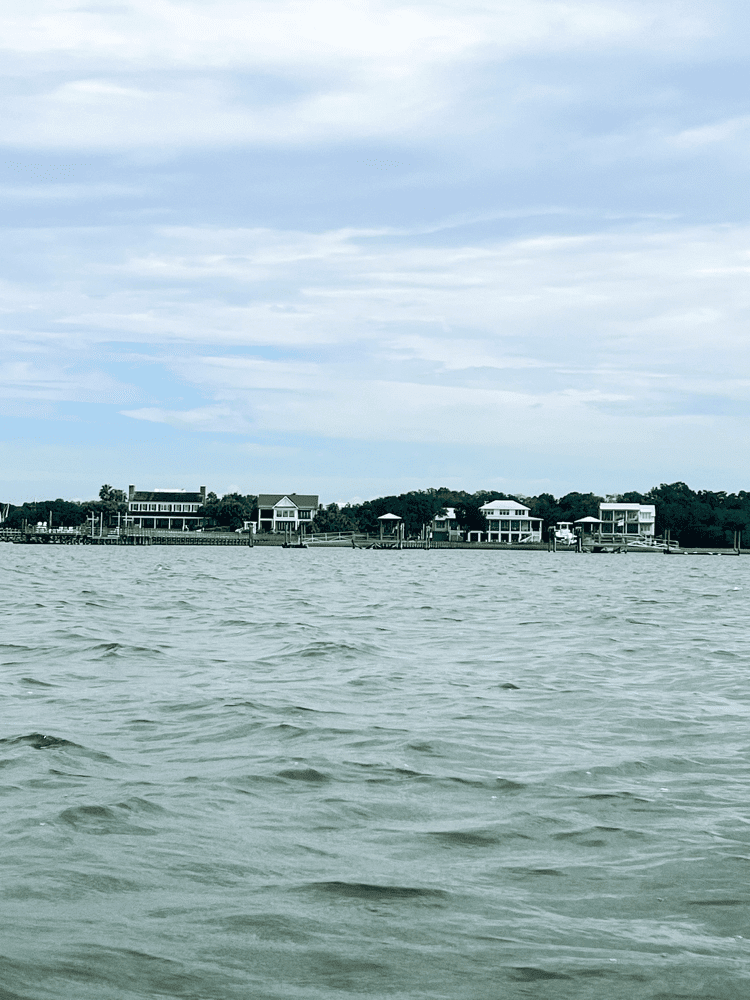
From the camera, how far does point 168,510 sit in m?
188

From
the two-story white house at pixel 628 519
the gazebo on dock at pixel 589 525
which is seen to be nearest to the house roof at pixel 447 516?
the gazebo on dock at pixel 589 525

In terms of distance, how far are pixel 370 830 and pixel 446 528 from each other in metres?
168

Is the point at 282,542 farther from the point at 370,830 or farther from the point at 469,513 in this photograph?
the point at 370,830

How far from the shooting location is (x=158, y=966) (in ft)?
17.5

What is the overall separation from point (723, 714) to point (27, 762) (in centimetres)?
803

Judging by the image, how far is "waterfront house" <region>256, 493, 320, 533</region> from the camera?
6816 inches

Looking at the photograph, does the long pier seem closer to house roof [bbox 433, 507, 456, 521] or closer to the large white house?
the large white house

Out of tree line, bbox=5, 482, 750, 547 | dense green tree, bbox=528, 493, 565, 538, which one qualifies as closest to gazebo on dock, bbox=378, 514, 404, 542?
tree line, bbox=5, 482, 750, 547

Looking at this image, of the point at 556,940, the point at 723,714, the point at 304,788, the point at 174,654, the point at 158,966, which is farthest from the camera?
the point at 174,654

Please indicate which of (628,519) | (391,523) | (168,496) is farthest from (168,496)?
(628,519)

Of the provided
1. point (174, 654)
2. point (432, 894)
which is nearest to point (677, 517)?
point (174, 654)

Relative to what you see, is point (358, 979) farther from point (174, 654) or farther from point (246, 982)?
point (174, 654)

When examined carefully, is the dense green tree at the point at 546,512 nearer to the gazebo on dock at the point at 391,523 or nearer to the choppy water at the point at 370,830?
the gazebo on dock at the point at 391,523

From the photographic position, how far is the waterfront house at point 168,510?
187 m
